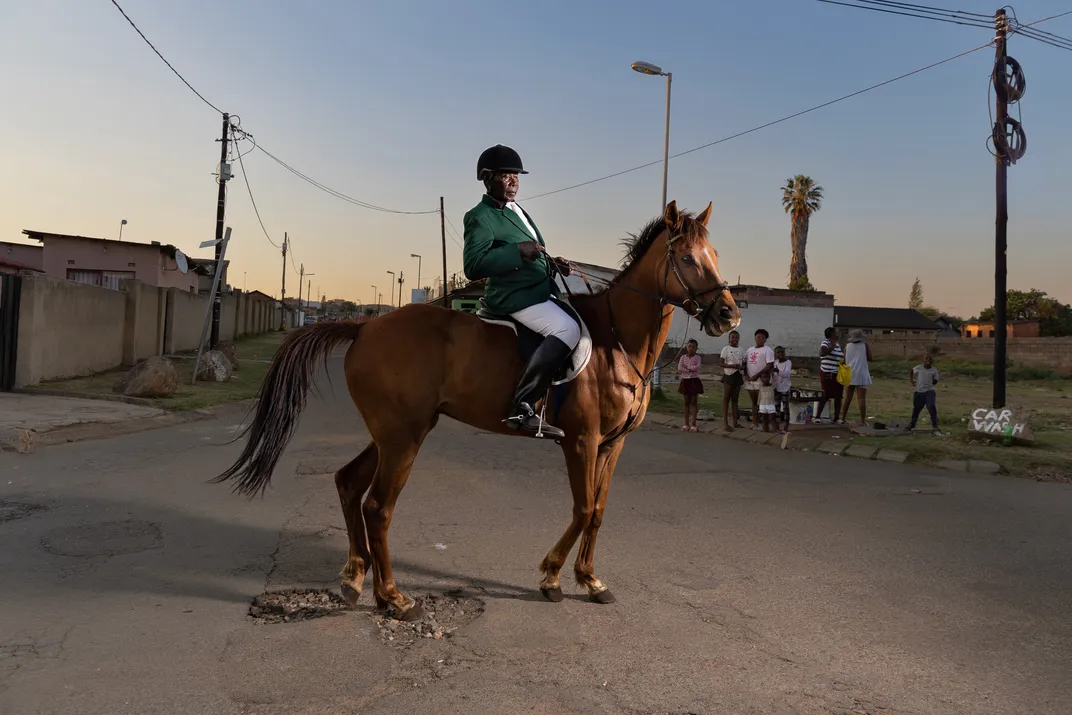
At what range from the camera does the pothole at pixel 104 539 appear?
471 centimetres

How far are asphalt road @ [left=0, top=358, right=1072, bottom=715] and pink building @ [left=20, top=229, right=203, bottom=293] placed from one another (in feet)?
86.0

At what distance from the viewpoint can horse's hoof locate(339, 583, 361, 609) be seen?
12.8 feet

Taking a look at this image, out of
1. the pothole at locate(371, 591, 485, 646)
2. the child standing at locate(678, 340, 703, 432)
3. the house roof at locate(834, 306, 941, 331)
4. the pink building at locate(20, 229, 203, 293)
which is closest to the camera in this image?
the pothole at locate(371, 591, 485, 646)

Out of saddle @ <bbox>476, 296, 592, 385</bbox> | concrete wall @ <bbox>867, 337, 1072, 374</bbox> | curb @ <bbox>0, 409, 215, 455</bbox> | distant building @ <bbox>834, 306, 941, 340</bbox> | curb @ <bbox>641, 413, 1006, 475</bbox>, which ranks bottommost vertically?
curb @ <bbox>0, 409, 215, 455</bbox>

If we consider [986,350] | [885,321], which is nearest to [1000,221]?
[986,350]

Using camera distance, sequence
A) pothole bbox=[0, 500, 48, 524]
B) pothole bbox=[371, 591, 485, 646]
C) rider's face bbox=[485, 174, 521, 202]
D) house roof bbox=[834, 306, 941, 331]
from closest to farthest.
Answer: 1. pothole bbox=[371, 591, 485, 646]
2. rider's face bbox=[485, 174, 521, 202]
3. pothole bbox=[0, 500, 48, 524]
4. house roof bbox=[834, 306, 941, 331]

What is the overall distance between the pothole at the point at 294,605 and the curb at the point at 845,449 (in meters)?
7.98

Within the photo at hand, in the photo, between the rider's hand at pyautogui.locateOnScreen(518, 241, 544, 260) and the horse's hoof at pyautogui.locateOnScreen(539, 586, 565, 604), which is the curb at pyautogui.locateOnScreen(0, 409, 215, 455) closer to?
the horse's hoof at pyautogui.locateOnScreen(539, 586, 565, 604)

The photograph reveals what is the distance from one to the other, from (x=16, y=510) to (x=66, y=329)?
35.2 ft

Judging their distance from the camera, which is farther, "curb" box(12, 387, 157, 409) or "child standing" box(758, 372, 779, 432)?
"curb" box(12, 387, 157, 409)

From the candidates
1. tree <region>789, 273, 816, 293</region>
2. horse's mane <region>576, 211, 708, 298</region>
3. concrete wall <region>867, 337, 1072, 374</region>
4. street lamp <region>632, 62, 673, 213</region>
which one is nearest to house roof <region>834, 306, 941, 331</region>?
tree <region>789, 273, 816, 293</region>

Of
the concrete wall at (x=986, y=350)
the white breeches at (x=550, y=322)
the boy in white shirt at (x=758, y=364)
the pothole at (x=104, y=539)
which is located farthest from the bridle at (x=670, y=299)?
the concrete wall at (x=986, y=350)

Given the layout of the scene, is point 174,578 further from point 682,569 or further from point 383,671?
point 682,569

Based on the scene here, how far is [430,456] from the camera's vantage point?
8578 millimetres
